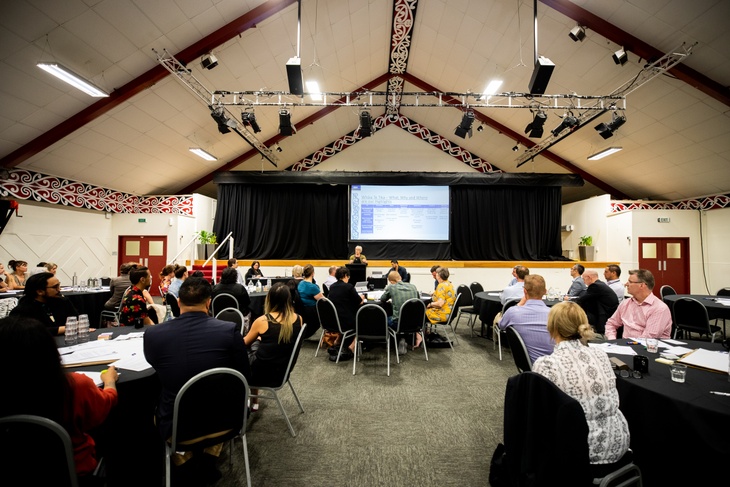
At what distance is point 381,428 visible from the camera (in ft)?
8.54

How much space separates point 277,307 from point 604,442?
197 centimetres

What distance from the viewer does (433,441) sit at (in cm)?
242

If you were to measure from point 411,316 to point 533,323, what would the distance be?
5.33 ft

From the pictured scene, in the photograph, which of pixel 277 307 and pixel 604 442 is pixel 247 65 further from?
pixel 604 442

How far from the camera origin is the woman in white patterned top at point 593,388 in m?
1.45

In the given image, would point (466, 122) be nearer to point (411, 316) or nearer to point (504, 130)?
point (504, 130)

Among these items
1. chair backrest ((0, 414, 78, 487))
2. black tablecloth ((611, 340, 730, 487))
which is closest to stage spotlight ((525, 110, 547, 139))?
black tablecloth ((611, 340, 730, 487))

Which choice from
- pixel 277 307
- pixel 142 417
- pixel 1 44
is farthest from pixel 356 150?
pixel 142 417

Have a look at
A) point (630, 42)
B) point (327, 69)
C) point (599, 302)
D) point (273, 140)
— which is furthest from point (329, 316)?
point (273, 140)

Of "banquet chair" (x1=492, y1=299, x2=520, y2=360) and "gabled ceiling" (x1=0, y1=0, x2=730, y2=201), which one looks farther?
"gabled ceiling" (x1=0, y1=0, x2=730, y2=201)

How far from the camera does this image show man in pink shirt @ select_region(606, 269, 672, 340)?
2787 mm

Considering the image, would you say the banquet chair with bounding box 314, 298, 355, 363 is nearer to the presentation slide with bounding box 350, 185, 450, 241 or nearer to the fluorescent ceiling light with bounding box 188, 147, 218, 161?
the fluorescent ceiling light with bounding box 188, 147, 218, 161

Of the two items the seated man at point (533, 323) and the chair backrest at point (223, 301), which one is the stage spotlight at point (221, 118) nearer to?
the chair backrest at point (223, 301)

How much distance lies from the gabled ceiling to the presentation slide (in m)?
2.42
